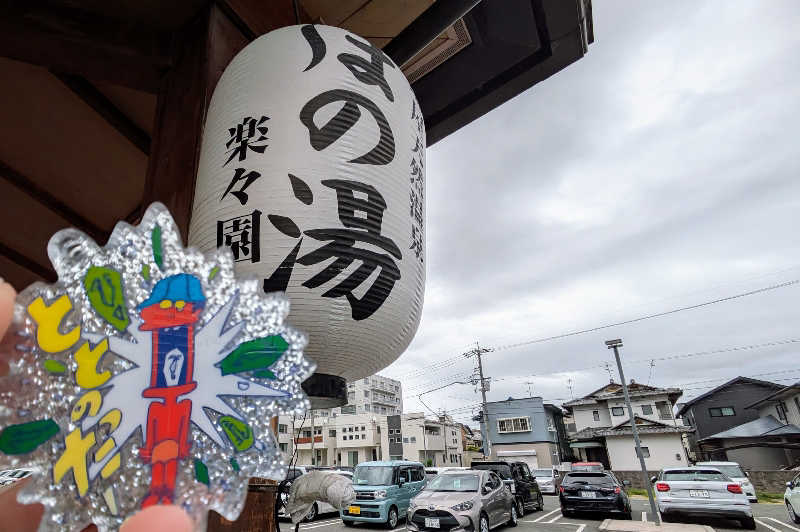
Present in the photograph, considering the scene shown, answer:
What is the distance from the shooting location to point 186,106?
2.01 m

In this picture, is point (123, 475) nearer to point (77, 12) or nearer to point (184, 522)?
point (184, 522)

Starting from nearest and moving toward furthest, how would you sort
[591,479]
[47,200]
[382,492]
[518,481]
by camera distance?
[47,200]
[382,492]
[591,479]
[518,481]

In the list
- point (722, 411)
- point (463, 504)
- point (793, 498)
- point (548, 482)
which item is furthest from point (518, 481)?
point (722, 411)

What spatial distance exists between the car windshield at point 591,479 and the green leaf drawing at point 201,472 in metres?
Result: 13.0

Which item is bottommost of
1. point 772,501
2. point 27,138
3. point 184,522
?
point 772,501

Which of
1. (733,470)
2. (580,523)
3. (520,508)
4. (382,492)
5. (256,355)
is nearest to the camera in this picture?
(256,355)

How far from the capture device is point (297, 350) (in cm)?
78

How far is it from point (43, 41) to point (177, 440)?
2.35 meters

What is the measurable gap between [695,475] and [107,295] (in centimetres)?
1188

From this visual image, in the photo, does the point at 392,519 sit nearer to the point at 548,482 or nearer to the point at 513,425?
the point at 548,482

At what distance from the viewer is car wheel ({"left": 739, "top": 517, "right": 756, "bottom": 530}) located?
862cm

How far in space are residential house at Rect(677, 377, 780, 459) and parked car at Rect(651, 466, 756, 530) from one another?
85.1 ft

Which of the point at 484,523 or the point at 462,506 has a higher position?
the point at 462,506

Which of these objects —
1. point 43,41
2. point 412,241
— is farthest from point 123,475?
point 43,41
